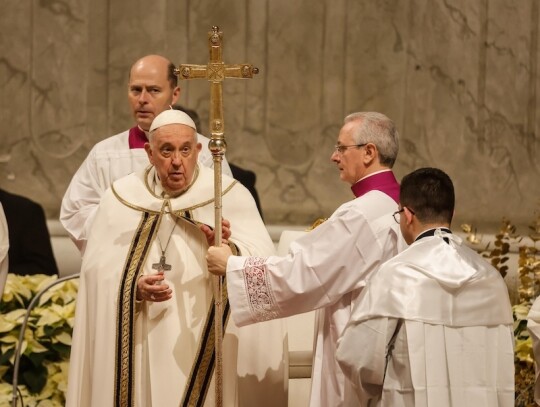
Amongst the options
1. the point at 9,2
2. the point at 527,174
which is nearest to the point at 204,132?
the point at 9,2

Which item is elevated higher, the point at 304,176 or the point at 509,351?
the point at 304,176

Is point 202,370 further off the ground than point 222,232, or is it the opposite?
point 222,232

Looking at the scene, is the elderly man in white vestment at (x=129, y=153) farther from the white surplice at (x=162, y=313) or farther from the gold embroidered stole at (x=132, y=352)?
the gold embroidered stole at (x=132, y=352)

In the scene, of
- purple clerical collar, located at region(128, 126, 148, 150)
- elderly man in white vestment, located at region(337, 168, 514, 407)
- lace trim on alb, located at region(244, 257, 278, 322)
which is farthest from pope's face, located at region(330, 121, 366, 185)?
purple clerical collar, located at region(128, 126, 148, 150)

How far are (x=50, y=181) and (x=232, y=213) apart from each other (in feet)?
10.2

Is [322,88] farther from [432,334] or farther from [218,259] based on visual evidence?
[432,334]

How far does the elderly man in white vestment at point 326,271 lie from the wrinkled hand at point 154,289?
0.23 metres

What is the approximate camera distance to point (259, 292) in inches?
225

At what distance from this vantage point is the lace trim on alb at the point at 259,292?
225 inches

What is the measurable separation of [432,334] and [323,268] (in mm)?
829

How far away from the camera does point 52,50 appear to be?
8961 millimetres

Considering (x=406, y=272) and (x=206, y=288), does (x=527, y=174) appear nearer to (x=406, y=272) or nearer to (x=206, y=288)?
(x=206, y=288)

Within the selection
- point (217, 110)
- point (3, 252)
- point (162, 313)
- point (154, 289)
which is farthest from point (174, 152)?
point (3, 252)

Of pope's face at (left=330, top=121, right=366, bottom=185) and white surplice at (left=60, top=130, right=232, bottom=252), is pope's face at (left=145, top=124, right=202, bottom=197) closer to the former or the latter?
pope's face at (left=330, top=121, right=366, bottom=185)
